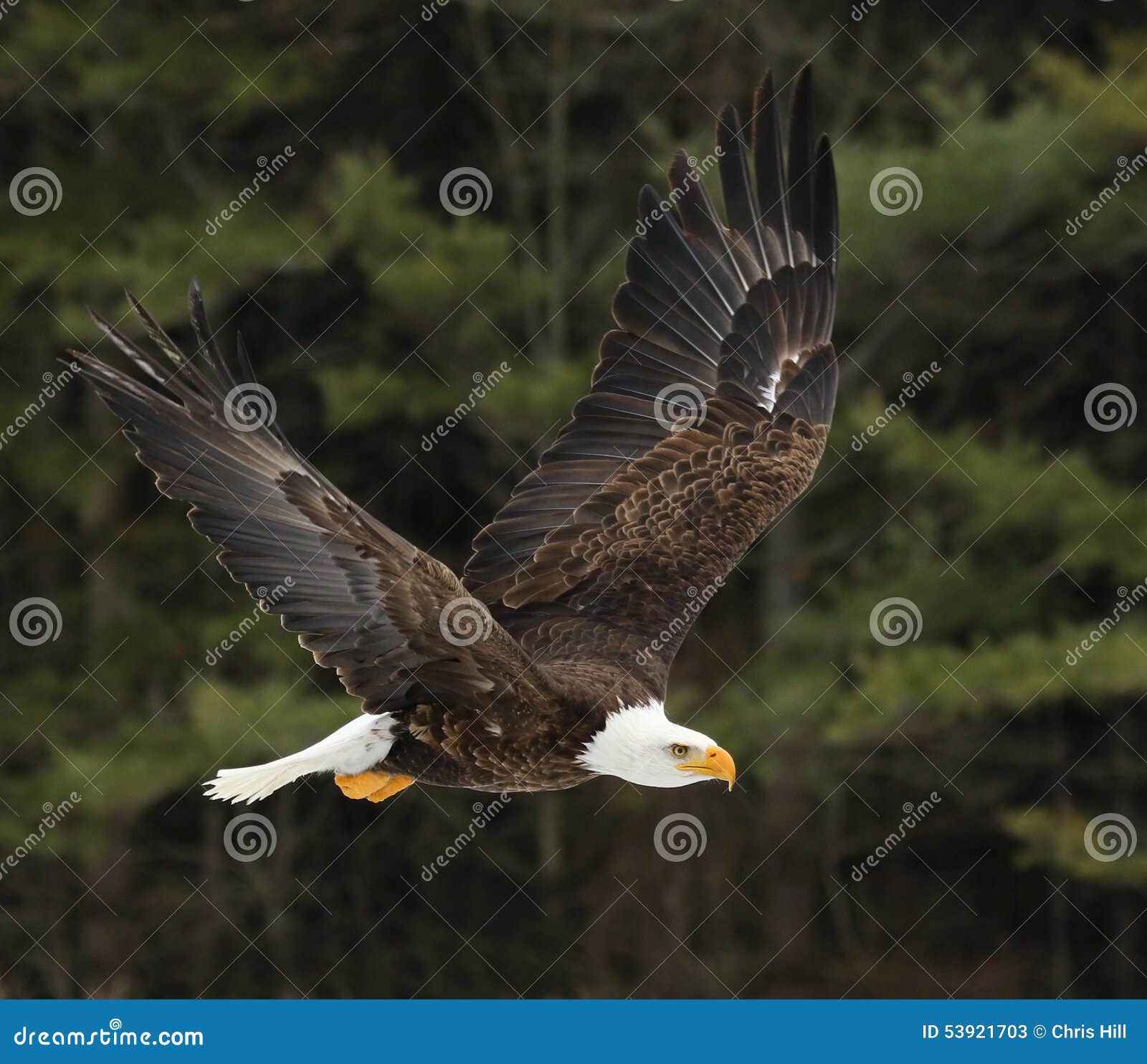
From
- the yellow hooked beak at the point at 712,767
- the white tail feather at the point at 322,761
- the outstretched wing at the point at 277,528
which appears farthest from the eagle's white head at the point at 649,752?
the white tail feather at the point at 322,761

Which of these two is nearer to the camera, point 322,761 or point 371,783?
point 322,761

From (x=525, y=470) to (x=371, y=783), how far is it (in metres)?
9.11

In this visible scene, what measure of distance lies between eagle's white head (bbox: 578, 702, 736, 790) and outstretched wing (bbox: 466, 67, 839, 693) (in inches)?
18.8

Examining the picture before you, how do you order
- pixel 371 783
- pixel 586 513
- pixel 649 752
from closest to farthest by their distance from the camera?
pixel 649 752 → pixel 371 783 → pixel 586 513

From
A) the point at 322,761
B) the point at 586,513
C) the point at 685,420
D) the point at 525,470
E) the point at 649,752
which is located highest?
the point at 685,420

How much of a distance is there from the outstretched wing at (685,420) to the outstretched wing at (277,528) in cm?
92

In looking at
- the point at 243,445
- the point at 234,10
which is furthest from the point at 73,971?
the point at 243,445

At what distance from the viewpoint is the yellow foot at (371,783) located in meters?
6.48

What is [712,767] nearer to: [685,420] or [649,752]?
[649,752]

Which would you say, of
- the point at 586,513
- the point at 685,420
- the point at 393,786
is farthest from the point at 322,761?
the point at 685,420

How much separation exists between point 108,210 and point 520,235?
340cm

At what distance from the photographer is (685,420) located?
25.2 feet

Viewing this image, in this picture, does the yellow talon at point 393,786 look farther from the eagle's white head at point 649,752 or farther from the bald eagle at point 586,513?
the eagle's white head at point 649,752

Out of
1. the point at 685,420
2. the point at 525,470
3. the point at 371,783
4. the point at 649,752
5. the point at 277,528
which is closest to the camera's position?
the point at 277,528
